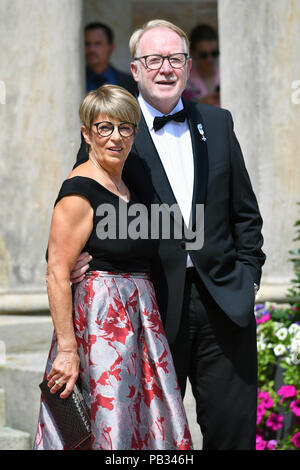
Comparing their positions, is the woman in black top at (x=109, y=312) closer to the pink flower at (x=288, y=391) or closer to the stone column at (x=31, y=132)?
the pink flower at (x=288, y=391)

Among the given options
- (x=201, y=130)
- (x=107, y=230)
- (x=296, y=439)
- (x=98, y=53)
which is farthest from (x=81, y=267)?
(x=98, y=53)

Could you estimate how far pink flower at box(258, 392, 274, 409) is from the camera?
4.49 meters

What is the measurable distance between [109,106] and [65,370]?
0.98m

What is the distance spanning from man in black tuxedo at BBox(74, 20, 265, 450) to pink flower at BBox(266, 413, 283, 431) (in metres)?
1.18

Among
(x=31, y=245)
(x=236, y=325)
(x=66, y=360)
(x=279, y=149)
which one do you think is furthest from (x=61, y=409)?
(x=279, y=149)

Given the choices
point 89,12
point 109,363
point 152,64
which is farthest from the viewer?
point 89,12

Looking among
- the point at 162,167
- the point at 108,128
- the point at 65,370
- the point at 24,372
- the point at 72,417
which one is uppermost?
the point at 108,128

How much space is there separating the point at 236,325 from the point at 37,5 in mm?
2842

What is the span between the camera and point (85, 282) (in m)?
3.00

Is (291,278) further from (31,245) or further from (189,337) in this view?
(189,337)

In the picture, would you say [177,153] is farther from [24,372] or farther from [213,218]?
[24,372]

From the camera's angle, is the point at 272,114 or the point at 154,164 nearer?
the point at 154,164

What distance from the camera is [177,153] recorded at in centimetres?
337

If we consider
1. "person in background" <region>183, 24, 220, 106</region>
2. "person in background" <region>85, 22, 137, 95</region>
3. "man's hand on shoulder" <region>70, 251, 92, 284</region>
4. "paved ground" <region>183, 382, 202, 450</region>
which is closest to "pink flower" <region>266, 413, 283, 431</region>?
"paved ground" <region>183, 382, 202, 450</region>
